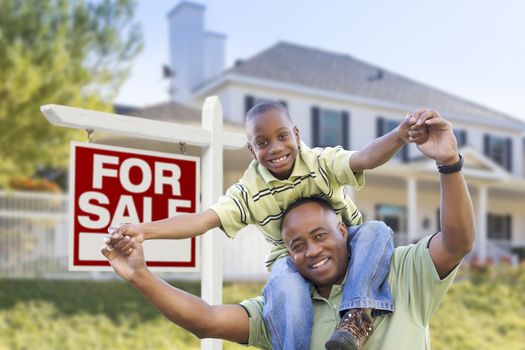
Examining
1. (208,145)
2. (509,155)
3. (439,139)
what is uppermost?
(509,155)

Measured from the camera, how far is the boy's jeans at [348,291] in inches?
94.3

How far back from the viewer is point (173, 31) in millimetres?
19125

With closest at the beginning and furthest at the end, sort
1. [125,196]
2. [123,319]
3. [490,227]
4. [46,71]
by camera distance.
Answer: [125,196] → [123,319] → [46,71] → [490,227]

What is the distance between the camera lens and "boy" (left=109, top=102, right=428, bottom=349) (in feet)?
7.73

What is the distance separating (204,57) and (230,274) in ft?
25.8

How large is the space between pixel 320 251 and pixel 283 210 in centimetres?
30

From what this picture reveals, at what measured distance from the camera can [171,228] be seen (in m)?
2.35

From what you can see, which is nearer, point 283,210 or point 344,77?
point 283,210

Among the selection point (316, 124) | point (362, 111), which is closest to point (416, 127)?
point (316, 124)

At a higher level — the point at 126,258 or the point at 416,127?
the point at 416,127

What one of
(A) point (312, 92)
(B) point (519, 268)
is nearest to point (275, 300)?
(B) point (519, 268)

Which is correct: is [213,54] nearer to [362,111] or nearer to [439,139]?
[362,111]

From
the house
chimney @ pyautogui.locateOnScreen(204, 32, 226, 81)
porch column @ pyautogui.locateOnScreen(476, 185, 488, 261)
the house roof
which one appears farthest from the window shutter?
chimney @ pyautogui.locateOnScreen(204, 32, 226, 81)

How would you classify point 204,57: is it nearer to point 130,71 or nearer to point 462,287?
point 130,71
